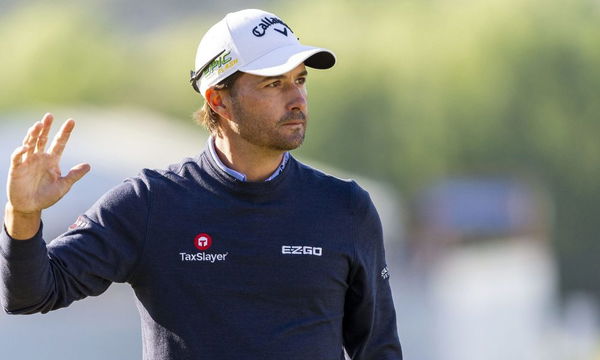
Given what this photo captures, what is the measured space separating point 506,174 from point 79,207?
20865 millimetres

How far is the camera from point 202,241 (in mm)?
4289

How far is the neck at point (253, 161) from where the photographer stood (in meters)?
4.44

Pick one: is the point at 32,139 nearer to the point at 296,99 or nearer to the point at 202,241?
the point at 202,241

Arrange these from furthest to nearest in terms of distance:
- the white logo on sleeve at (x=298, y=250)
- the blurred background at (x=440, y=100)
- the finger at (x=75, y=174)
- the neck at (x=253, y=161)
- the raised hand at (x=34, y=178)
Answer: the blurred background at (x=440, y=100) → the neck at (x=253, y=161) → the white logo on sleeve at (x=298, y=250) → the finger at (x=75, y=174) → the raised hand at (x=34, y=178)

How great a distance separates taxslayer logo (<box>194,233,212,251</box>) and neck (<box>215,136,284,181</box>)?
25 centimetres

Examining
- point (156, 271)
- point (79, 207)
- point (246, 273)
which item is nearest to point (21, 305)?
point (156, 271)

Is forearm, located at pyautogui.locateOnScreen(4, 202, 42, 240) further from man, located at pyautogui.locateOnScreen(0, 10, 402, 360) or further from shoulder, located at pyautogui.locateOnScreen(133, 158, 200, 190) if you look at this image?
shoulder, located at pyautogui.locateOnScreen(133, 158, 200, 190)

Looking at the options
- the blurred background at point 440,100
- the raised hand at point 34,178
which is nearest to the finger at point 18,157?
the raised hand at point 34,178

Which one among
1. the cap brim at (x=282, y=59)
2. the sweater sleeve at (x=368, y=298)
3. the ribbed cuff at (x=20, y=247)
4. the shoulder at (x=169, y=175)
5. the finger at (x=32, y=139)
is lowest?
the sweater sleeve at (x=368, y=298)

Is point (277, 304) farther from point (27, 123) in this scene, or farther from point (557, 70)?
point (557, 70)

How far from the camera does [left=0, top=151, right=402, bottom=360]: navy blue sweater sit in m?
4.21

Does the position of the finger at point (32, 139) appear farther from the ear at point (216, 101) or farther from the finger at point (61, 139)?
the ear at point (216, 101)

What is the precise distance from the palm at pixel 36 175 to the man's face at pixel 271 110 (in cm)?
62

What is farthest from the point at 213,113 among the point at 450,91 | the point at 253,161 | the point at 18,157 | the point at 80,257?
the point at 450,91
